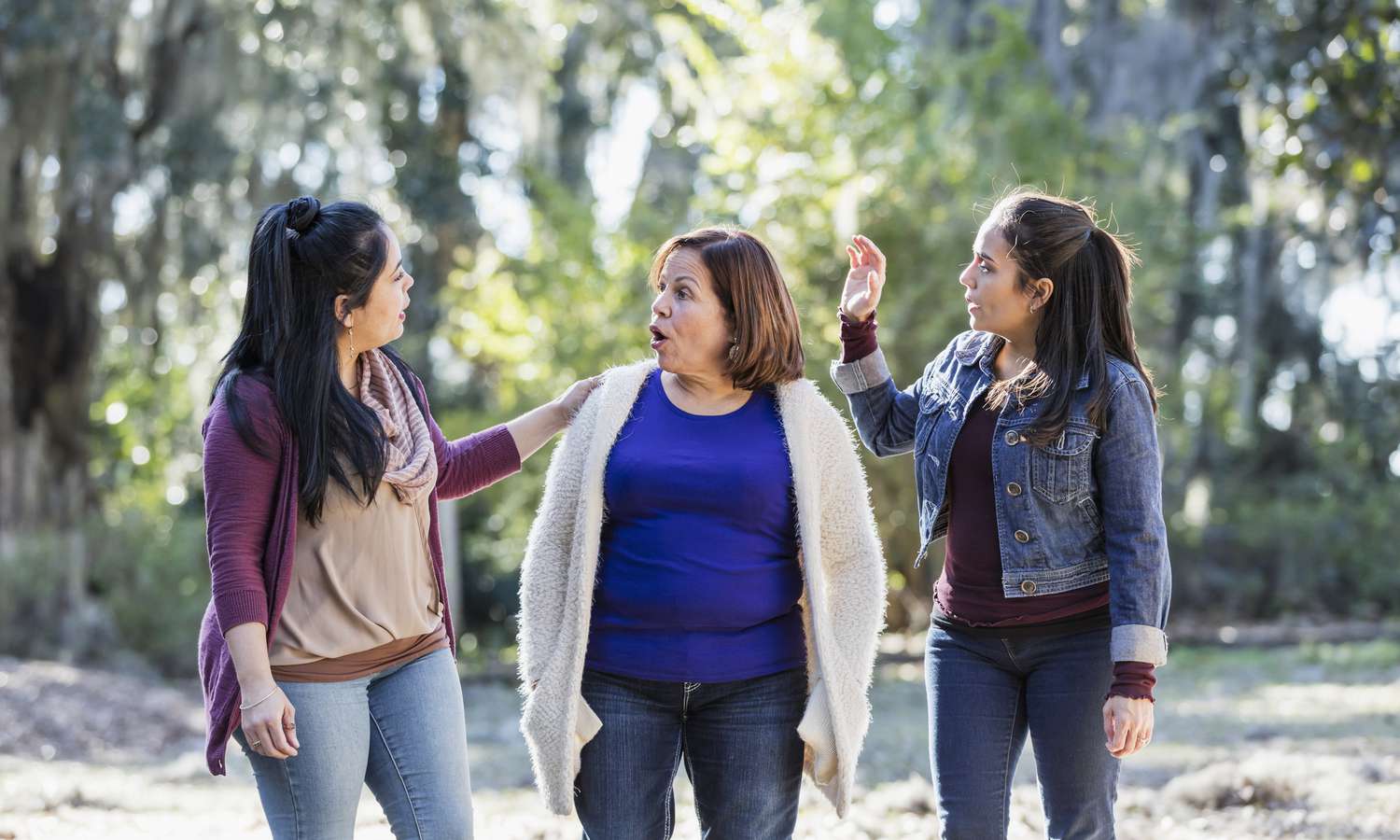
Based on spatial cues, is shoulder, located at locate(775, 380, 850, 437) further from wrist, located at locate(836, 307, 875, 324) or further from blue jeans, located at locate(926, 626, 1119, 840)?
blue jeans, located at locate(926, 626, 1119, 840)

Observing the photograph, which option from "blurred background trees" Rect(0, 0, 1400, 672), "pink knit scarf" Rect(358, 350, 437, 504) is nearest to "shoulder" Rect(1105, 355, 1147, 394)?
"pink knit scarf" Rect(358, 350, 437, 504)

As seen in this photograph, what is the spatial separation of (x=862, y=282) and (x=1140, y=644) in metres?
0.96

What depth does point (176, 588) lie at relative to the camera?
12.0 metres

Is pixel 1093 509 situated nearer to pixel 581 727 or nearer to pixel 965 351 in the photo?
pixel 965 351

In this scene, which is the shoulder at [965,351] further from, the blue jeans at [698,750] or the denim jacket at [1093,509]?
the blue jeans at [698,750]

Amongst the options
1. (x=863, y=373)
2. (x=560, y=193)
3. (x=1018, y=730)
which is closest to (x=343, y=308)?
(x=863, y=373)

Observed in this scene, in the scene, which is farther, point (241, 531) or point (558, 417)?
point (558, 417)

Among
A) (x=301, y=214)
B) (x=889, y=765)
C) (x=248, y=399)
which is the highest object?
(x=301, y=214)

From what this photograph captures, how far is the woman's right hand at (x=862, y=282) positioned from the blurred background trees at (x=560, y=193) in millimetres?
4856

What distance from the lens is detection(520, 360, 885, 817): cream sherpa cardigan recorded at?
2.88m

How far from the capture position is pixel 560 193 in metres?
11.6

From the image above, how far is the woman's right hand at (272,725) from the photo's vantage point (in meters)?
2.66

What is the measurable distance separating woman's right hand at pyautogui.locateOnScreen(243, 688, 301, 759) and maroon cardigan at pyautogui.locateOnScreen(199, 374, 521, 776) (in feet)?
0.21

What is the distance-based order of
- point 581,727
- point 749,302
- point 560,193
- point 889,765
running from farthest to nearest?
point 560,193 < point 889,765 < point 749,302 < point 581,727
